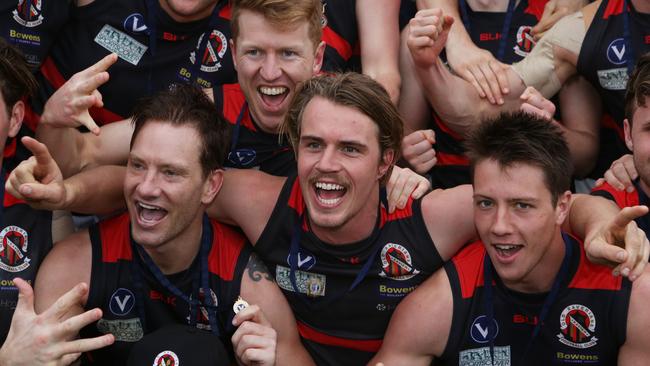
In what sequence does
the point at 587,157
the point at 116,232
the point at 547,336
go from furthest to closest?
the point at 587,157, the point at 116,232, the point at 547,336

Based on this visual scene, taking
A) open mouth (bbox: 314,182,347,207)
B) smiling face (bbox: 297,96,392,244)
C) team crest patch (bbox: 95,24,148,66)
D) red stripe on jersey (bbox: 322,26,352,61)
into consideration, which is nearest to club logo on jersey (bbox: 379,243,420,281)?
smiling face (bbox: 297,96,392,244)

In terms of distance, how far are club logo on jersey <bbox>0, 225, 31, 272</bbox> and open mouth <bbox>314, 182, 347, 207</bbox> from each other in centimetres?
140

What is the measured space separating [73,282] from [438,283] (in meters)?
1.64

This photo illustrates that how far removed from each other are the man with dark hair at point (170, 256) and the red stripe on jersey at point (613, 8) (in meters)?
1.95

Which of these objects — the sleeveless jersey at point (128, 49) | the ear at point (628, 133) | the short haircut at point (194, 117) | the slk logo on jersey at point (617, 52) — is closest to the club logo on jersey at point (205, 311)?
the short haircut at point (194, 117)

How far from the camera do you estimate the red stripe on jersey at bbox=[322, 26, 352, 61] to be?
629cm

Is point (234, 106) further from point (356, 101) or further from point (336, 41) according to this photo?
point (356, 101)

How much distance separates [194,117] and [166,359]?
4.29ft

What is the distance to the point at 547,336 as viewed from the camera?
17.3 ft

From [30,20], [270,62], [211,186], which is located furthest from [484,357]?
[30,20]

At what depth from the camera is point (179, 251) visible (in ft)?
18.2

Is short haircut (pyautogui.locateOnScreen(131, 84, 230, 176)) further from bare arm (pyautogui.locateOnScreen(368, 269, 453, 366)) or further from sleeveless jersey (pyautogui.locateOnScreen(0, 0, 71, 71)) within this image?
bare arm (pyautogui.locateOnScreen(368, 269, 453, 366))

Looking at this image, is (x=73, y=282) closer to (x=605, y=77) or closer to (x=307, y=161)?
(x=307, y=161)

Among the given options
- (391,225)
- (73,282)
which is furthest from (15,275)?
(391,225)
